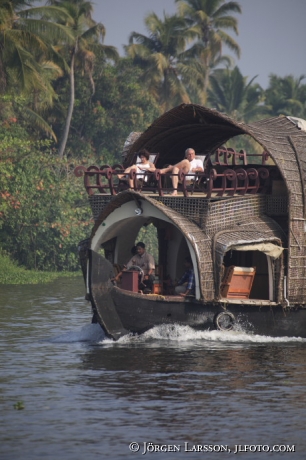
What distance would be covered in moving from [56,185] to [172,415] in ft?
66.2

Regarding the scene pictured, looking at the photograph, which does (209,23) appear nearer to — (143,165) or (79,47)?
(79,47)

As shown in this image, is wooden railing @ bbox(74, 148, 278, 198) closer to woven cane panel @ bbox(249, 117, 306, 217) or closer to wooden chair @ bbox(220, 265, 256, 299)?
woven cane panel @ bbox(249, 117, 306, 217)

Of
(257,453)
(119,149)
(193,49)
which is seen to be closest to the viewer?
(257,453)

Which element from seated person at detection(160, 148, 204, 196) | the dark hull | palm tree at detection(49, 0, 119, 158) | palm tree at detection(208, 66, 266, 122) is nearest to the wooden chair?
the dark hull

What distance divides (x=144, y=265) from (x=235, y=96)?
34.7 meters

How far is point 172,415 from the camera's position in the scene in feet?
34.8

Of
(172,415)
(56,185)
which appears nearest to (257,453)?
(172,415)

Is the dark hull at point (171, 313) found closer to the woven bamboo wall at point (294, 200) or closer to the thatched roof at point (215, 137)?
the woven bamboo wall at point (294, 200)

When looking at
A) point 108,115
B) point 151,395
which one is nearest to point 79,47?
point 108,115

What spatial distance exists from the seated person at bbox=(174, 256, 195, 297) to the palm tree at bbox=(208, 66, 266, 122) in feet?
112

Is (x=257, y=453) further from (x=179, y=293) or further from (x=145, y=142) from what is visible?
(x=145, y=142)

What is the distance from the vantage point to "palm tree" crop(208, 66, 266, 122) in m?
49.5

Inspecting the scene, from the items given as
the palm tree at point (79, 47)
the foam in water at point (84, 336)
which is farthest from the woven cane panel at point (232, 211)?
the palm tree at point (79, 47)

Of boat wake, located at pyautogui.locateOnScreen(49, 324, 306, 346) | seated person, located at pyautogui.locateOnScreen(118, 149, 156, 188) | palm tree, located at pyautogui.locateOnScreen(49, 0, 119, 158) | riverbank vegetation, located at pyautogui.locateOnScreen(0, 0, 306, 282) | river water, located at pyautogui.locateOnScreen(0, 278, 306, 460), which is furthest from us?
palm tree, located at pyautogui.locateOnScreen(49, 0, 119, 158)
